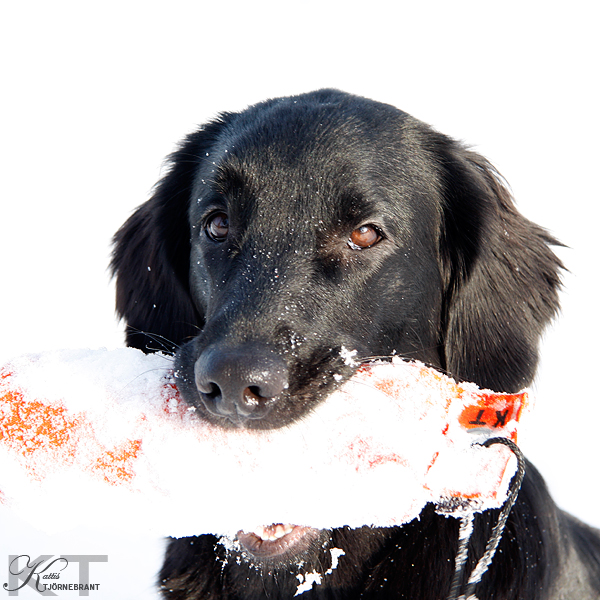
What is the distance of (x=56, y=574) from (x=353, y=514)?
8.61 ft

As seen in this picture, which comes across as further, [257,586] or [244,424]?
[257,586]

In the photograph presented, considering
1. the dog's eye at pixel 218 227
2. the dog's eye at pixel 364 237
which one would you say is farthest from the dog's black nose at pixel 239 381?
the dog's eye at pixel 218 227

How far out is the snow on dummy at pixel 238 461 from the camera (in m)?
1.72

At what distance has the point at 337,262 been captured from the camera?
2227 mm

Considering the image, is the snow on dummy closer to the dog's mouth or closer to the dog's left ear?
the dog's mouth

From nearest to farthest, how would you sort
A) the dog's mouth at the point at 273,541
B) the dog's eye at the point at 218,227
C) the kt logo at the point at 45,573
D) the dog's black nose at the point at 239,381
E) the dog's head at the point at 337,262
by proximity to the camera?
1. the dog's black nose at the point at 239,381
2. the dog's head at the point at 337,262
3. the dog's mouth at the point at 273,541
4. the dog's eye at the point at 218,227
5. the kt logo at the point at 45,573

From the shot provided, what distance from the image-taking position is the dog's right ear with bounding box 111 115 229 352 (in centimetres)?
301

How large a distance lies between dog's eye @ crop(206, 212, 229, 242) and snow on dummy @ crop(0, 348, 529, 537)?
837 millimetres

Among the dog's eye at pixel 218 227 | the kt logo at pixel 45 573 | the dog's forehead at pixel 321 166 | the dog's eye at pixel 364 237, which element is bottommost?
the kt logo at pixel 45 573

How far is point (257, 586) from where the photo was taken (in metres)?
2.40

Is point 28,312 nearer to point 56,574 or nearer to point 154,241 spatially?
point 56,574

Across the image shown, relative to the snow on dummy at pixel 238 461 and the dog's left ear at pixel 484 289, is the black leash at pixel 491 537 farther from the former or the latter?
the dog's left ear at pixel 484 289

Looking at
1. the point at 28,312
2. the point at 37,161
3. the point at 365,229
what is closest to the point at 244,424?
the point at 365,229

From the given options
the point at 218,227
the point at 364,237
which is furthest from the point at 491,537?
the point at 218,227
